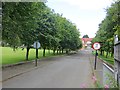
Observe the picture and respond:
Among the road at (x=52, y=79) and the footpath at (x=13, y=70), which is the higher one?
the footpath at (x=13, y=70)

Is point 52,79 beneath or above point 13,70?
beneath

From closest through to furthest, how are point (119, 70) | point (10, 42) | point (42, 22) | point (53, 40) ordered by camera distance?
point (119, 70) → point (10, 42) → point (42, 22) → point (53, 40)

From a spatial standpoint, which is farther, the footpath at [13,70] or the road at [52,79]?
the footpath at [13,70]

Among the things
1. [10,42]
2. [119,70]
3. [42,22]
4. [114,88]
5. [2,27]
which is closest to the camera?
[114,88]

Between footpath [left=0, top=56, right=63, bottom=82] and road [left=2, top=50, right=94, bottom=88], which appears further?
footpath [left=0, top=56, right=63, bottom=82]

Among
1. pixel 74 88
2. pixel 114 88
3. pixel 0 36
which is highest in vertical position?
pixel 0 36

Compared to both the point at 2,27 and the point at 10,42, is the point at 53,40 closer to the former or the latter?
the point at 10,42

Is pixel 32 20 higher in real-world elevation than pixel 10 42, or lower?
higher

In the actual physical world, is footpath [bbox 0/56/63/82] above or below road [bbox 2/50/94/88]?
above

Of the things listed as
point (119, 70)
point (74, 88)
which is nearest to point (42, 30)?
point (74, 88)

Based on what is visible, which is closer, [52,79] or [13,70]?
[52,79]

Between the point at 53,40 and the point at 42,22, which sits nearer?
the point at 42,22

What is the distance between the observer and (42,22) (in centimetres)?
3881

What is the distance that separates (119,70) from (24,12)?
47.5 ft
